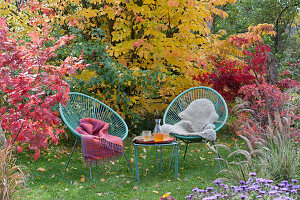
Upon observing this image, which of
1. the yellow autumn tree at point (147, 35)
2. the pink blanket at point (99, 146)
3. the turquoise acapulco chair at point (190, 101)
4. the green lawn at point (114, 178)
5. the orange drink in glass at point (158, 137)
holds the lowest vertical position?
the green lawn at point (114, 178)

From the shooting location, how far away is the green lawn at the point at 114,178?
3256mm

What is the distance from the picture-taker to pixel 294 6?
38.7ft

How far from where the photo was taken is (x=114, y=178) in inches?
149

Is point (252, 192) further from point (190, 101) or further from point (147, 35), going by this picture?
point (147, 35)

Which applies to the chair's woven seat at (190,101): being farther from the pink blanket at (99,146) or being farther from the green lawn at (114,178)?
the pink blanket at (99,146)

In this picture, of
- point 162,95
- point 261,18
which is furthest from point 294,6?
point 162,95

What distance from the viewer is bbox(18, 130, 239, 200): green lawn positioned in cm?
326

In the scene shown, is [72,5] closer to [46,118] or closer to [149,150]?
[149,150]

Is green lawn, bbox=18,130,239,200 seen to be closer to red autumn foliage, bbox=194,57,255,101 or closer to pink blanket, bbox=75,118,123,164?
pink blanket, bbox=75,118,123,164

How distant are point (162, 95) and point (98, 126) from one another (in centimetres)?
221

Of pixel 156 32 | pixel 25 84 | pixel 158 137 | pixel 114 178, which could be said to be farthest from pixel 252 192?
pixel 156 32

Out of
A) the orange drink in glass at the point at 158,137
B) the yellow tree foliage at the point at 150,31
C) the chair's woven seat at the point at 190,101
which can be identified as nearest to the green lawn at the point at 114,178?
Result: the orange drink in glass at the point at 158,137

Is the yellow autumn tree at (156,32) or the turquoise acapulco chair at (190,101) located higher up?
the yellow autumn tree at (156,32)

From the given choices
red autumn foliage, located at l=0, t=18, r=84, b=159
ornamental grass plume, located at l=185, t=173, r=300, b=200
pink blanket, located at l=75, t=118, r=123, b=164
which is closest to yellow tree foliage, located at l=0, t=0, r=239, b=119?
pink blanket, located at l=75, t=118, r=123, b=164
